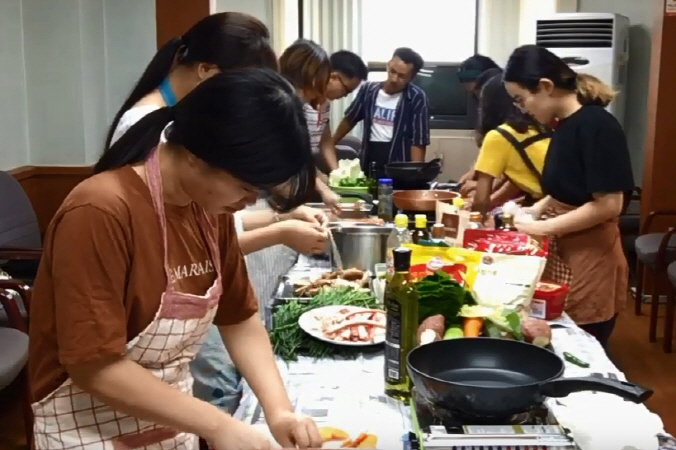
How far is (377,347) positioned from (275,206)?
0.59 meters

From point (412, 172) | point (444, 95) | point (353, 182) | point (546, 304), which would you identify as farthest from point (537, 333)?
point (444, 95)

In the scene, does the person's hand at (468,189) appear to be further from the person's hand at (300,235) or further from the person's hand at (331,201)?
the person's hand at (300,235)

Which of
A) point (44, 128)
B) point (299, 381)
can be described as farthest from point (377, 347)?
point (44, 128)

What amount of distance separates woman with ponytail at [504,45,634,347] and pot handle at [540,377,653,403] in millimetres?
1181

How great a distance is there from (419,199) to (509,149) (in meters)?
0.37

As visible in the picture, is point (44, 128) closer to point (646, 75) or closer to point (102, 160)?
point (102, 160)

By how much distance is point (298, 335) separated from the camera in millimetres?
1718

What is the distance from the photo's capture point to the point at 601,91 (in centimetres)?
235

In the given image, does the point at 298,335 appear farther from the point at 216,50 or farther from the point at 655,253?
the point at 655,253

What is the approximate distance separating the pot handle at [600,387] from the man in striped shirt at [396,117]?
3.34m

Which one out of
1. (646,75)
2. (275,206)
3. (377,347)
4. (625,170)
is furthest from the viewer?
(646,75)

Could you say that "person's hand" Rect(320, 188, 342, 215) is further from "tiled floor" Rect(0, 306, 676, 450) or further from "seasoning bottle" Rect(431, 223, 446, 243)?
"tiled floor" Rect(0, 306, 676, 450)

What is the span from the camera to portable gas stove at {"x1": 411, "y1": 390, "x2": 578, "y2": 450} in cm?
109

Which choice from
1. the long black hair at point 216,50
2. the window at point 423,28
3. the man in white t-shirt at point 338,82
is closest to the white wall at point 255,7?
the window at point 423,28
